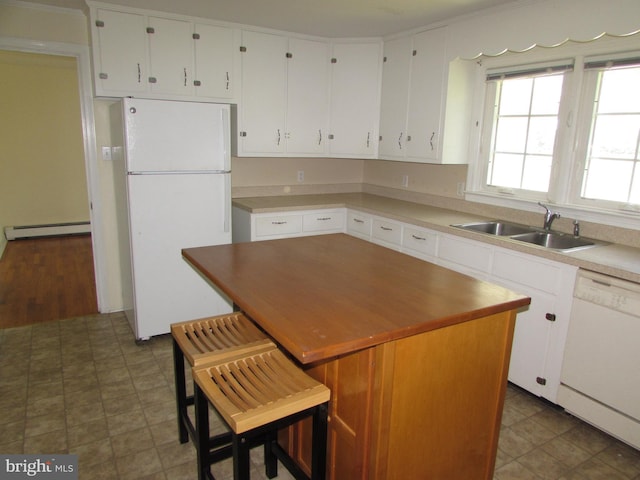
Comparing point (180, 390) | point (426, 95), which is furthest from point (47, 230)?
point (426, 95)

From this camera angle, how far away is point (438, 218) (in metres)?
3.31

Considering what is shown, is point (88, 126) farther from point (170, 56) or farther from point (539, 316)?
point (539, 316)

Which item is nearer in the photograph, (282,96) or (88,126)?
(88,126)

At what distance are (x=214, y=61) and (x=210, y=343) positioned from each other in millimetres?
2453

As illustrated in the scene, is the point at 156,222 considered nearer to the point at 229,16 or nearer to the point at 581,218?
the point at 229,16

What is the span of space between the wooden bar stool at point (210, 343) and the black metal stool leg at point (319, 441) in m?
0.37

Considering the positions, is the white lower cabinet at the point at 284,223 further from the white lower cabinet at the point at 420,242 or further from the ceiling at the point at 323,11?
the ceiling at the point at 323,11

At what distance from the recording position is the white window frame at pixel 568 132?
2600mm

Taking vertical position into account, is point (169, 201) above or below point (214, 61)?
below

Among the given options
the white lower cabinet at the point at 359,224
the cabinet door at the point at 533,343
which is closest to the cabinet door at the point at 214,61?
the white lower cabinet at the point at 359,224

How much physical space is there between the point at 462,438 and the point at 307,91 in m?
3.09

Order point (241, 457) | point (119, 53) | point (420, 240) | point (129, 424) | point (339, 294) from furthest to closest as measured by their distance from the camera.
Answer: point (420, 240), point (119, 53), point (129, 424), point (339, 294), point (241, 457)

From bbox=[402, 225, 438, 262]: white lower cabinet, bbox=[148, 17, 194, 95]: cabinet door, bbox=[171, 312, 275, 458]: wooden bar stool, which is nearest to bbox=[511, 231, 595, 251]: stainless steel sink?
bbox=[402, 225, 438, 262]: white lower cabinet

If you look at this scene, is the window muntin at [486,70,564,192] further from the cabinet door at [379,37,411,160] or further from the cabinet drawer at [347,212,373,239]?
the cabinet drawer at [347,212,373,239]
